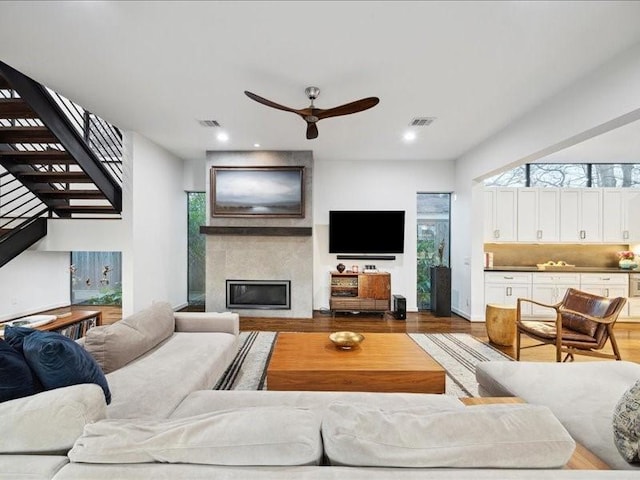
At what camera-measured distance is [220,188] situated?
5.33 m

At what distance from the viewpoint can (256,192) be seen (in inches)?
209

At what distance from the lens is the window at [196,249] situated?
623cm

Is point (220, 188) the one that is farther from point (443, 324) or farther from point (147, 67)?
point (443, 324)

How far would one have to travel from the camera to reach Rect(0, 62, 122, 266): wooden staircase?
335cm

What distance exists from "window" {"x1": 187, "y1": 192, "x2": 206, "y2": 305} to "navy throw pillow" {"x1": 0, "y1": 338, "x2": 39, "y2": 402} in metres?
4.99

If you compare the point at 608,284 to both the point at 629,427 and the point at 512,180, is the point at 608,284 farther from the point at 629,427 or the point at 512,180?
the point at 629,427

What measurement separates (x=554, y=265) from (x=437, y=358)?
3.51 meters

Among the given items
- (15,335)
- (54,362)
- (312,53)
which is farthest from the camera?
(312,53)

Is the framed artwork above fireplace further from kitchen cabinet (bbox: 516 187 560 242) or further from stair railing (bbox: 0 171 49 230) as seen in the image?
kitchen cabinet (bbox: 516 187 560 242)

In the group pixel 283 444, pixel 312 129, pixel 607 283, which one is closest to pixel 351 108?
pixel 312 129

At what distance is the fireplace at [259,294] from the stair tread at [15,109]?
331 cm

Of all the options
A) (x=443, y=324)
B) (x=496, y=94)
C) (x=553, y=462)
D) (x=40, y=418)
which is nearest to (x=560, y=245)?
(x=443, y=324)

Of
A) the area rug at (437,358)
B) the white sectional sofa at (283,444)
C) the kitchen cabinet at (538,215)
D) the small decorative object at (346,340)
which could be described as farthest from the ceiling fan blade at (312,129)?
the kitchen cabinet at (538,215)

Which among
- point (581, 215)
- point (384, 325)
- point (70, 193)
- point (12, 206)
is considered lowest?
point (384, 325)
